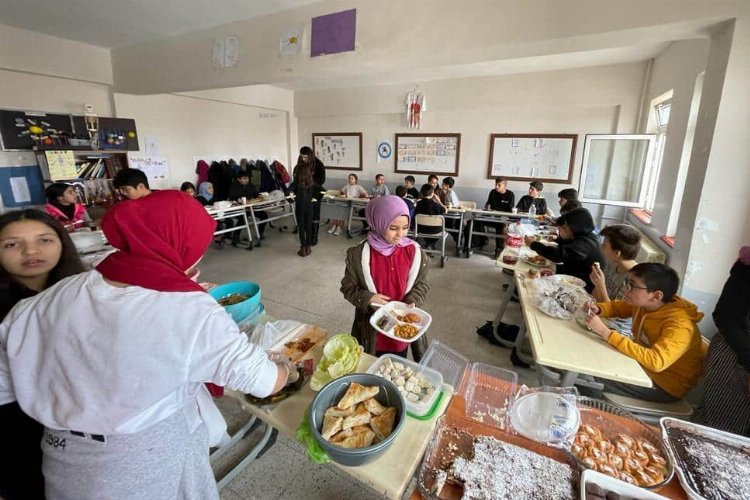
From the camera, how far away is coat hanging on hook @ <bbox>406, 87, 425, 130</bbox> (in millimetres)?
6516

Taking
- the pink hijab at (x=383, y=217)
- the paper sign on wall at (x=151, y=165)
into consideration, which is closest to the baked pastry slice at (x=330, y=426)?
the pink hijab at (x=383, y=217)

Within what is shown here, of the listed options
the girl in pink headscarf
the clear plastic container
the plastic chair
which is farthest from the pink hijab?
the plastic chair

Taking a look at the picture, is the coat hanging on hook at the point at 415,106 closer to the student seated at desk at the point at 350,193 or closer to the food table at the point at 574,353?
the student seated at desk at the point at 350,193

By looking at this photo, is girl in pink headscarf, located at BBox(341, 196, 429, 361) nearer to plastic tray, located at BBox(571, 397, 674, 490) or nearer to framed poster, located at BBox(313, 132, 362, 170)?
plastic tray, located at BBox(571, 397, 674, 490)

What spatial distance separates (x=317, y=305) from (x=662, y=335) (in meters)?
2.80

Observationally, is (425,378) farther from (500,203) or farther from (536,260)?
(500,203)

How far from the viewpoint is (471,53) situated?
2.49 meters

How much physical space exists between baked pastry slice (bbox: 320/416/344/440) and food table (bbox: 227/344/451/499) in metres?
0.08

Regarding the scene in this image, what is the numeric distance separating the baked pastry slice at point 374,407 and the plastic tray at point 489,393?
0.30m

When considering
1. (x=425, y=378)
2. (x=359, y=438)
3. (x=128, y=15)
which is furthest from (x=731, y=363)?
(x=128, y=15)

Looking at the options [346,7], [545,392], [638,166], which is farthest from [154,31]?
[638,166]

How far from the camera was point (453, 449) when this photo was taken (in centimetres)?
96

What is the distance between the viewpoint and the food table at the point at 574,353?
4.49ft

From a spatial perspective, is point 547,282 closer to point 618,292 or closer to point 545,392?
point 618,292
